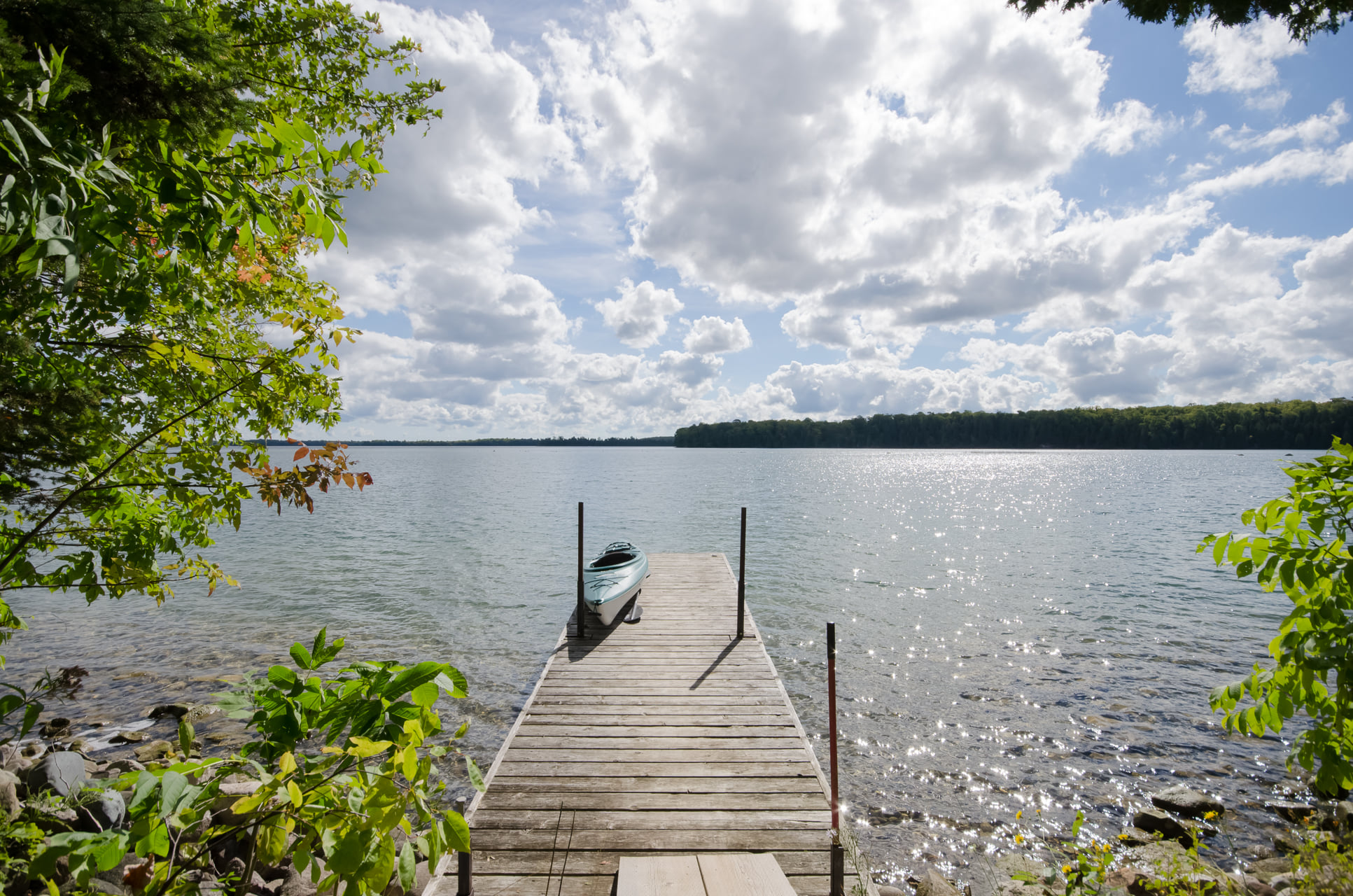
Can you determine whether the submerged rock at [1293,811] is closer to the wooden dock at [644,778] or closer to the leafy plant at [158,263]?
the wooden dock at [644,778]

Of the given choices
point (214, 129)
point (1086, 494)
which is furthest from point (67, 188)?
point (1086, 494)

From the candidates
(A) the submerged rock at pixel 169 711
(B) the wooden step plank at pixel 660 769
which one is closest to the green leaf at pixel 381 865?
(B) the wooden step plank at pixel 660 769

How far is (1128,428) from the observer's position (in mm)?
118438

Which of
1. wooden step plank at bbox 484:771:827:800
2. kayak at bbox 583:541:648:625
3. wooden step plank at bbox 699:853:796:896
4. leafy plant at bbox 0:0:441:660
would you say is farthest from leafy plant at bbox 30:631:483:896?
kayak at bbox 583:541:648:625

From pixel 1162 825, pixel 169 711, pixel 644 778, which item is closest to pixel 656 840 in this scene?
pixel 644 778

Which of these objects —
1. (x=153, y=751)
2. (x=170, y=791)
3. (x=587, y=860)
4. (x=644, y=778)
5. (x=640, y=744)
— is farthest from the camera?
(x=153, y=751)

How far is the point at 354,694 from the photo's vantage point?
1.47 meters

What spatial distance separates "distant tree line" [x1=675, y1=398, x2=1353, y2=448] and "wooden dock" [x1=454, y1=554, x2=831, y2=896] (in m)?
126

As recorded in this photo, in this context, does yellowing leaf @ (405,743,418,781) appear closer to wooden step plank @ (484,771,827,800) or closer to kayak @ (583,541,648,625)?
wooden step plank @ (484,771,827,800)

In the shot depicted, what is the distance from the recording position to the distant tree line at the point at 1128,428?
10412 cm

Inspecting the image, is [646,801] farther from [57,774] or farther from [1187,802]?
[1187,802]

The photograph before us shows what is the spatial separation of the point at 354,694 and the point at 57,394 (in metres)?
3.14

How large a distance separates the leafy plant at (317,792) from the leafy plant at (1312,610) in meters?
3.07

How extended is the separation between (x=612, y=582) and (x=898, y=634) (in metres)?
7.06
